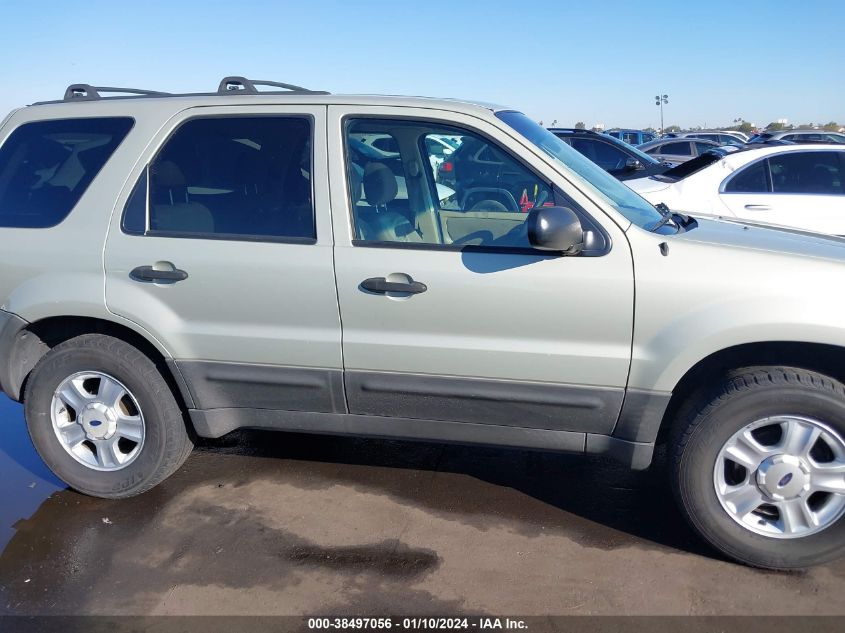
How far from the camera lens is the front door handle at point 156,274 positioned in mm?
3350

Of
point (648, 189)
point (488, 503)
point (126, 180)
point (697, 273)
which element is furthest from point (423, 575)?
point (648, 189)

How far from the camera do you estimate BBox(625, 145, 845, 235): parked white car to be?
739 cm

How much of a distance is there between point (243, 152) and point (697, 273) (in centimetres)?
210

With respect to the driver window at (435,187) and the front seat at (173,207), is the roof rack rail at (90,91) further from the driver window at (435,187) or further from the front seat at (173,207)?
the driver window at (435,187)

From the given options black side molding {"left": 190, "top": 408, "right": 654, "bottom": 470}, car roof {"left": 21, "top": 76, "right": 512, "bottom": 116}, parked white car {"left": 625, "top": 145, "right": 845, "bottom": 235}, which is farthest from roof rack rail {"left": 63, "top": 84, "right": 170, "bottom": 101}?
parked white car {"left": 625, "top": 145, "right": 845, "bottom": 235}

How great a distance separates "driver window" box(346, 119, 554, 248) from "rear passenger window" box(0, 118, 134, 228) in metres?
1.20

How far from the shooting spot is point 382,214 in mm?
3332

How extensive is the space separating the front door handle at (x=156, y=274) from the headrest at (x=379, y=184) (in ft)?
3.02

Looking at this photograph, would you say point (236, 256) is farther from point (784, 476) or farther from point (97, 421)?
point (784, 476)

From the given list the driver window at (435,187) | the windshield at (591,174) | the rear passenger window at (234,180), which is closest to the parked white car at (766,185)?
the windshield at (591,174)

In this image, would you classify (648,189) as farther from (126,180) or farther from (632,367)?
(126,180)

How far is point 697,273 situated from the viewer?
2.92 meters

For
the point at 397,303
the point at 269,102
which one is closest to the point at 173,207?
the point at 269,102

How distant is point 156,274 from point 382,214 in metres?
1.08
